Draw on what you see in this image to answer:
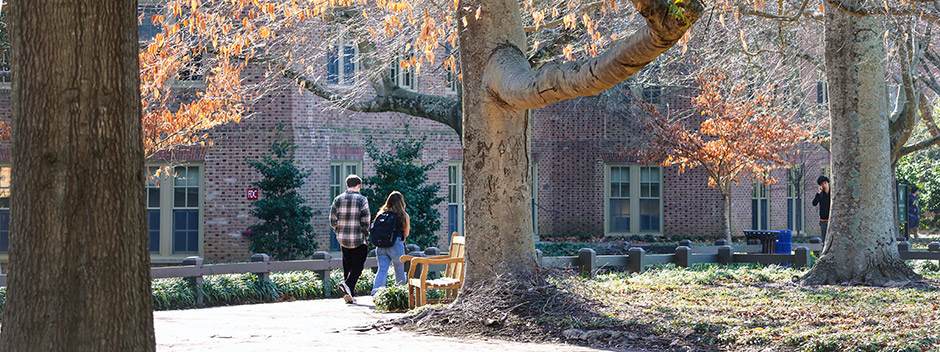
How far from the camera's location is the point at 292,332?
32.4 feet

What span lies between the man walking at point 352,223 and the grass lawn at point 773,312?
9.87ft

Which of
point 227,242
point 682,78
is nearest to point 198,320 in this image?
point 227,242

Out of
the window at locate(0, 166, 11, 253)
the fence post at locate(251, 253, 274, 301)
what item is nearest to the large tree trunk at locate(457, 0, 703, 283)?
the fence post at locate(251, 253, 274, 301)

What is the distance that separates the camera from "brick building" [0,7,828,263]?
22.1m

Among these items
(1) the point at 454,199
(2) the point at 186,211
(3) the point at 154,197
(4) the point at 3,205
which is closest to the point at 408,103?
(2) the point at 186,211

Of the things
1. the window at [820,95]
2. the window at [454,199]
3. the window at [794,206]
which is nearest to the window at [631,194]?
the window at [794,206]

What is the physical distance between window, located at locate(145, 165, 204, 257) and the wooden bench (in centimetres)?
1143

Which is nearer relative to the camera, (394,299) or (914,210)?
(394,299)

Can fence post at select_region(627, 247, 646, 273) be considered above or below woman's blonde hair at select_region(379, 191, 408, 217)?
below

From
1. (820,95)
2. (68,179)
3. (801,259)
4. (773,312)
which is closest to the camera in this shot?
(68,179)

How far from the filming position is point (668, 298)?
35.5 ft

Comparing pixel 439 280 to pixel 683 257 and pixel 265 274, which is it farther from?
pixel 683 257

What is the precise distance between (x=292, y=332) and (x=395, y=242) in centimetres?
332

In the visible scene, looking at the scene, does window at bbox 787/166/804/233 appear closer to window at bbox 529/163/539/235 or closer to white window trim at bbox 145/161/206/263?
window at bbox 529/163/539/235
